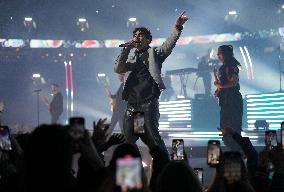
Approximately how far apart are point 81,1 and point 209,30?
21.2ft

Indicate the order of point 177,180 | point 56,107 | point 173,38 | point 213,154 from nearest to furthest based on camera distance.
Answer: point 177,180 → point 213,154 → point 173,38 → point 56,107

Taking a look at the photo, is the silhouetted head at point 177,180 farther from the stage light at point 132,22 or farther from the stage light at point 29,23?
the stage light at point 132,22

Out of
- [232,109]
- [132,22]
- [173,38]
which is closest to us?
[173,38]

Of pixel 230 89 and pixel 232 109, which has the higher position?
pixel 230 89

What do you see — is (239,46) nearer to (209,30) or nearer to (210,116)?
(209,30)

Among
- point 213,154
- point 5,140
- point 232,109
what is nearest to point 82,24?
point 232,109

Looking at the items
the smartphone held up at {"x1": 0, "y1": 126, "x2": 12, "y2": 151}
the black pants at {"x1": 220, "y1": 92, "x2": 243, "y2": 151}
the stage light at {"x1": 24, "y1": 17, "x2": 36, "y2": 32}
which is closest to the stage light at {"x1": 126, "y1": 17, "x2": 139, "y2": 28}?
the stage light at {"x1": 24, "y1": 17, "x2": 36, "y2": 32}

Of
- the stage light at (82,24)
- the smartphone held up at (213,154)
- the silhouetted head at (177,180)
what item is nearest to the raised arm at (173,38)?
the smartphone held up at (213,154)

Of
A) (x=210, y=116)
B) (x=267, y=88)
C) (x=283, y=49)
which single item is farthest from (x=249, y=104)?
(x=267, y=88)

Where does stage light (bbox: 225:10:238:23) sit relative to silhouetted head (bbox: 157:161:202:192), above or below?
above

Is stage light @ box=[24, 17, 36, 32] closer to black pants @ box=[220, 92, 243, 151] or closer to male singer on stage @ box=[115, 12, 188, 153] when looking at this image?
black pants @ box=[220, 92, 243, 151]

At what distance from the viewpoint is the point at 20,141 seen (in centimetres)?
347

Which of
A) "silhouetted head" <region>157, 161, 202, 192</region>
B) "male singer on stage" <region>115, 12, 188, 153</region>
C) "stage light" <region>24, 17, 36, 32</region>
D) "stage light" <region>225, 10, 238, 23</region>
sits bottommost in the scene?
"silhouetted head" <region>157, 161, 202, 192</region>

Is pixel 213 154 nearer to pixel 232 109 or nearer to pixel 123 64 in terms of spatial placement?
pixel 123 64
